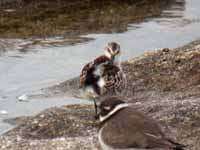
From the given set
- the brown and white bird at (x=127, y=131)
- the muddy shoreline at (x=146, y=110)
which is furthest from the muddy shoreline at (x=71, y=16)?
the brown and white bird at (x=127, y=131)

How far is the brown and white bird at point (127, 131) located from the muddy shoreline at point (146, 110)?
587mm

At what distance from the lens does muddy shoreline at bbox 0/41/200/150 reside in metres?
9.84

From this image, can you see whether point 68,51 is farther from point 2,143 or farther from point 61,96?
point 2,143

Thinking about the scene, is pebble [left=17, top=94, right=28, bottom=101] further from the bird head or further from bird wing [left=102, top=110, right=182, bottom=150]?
bird wing [left=102, top=110, right=182, bottom=150]

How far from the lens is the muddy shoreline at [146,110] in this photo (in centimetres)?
984

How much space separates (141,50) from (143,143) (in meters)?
10.5

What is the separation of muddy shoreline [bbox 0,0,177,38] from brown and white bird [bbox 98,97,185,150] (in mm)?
11833

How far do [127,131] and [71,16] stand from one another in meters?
14.5

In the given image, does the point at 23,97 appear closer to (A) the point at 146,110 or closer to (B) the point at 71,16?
(A) the point at 146,110

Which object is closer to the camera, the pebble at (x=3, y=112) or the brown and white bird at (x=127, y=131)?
the brown and white bird at (x=127, y=131)

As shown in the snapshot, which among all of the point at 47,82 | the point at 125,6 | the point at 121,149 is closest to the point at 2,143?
the point at 121,149

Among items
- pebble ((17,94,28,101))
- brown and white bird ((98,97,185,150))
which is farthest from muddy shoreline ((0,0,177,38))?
brown and white bird ((98,97,185,150))

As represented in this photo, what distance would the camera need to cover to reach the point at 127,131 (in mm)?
7758

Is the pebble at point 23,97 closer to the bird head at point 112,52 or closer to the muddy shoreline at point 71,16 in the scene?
the bird head at point 112,52
